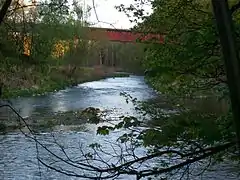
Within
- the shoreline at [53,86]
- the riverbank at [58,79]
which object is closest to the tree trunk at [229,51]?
the riverbank at [58,79]

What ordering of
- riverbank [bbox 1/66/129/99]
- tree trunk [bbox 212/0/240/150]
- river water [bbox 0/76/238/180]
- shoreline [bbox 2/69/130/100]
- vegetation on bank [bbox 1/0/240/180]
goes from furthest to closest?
shoreline [bbox 2/69/130/100]
riverbank [bbox 1/66/129/99]
river water [bbox 0/76/238/180]
vegetation on bank [bbox 1/0/240/180]
tree trunk [bbox 212/0/240/150]

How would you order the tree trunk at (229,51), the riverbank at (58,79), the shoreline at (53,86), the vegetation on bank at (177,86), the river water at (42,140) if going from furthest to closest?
the shoreline at (53,86) → the riverbank at (58,79) → the river water at (42,140) → the vegetation on bank at (177,86) → the tree trunk at (229,51)

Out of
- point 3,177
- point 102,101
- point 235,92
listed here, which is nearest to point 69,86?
point 102,101

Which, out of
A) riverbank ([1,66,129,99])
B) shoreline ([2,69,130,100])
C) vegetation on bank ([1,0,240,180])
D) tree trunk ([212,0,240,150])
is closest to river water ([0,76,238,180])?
vegetation on bank ([1,0,240,180])

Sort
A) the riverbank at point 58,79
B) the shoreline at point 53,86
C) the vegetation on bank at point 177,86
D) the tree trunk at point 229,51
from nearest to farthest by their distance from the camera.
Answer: the tree trunk at point 229,51 → the vegetation on bank at point 177,86 → the riverbank at point 58,79 → the shoreline at point 53,86

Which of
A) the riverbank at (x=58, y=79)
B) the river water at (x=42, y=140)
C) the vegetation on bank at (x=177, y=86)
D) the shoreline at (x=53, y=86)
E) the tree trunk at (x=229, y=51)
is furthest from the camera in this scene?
the shoreline at (x=53, y=86)

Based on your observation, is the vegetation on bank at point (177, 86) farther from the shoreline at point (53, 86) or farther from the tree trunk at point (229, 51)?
the shoreline at point (53, 86)

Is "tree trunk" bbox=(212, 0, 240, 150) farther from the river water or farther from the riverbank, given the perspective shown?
the riverbank

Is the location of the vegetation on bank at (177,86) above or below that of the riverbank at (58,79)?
above

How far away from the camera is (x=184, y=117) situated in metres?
3.24

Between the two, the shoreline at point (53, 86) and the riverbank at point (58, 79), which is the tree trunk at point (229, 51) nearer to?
the riverbank at point (58, 79)

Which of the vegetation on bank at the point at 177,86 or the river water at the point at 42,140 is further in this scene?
the river water at the point at 42,140

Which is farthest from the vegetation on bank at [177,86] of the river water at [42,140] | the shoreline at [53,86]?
the shoreline at [53,86]

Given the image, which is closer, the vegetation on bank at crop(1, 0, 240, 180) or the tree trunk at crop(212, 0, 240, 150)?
the tree trunk at crop(212, 0, 240, 150)
